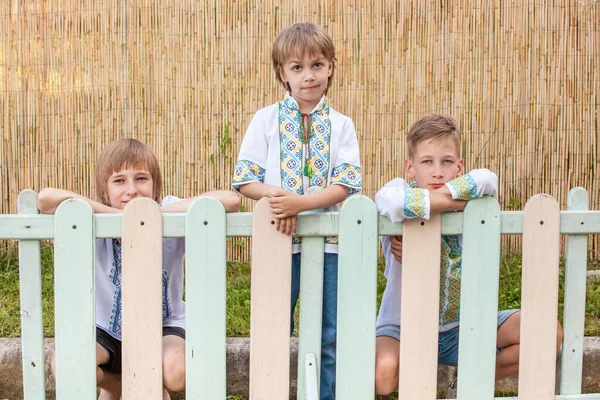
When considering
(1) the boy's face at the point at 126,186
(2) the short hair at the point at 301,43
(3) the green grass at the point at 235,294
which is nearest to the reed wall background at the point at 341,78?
(3) the green grass at the point at 235,294

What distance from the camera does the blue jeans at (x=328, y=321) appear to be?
291 centimetres

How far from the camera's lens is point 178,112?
515cm

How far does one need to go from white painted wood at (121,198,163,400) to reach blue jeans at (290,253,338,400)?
0.65 m

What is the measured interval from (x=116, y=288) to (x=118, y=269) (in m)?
0.07

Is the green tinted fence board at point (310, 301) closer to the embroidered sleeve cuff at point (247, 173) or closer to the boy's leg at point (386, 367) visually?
the boy's leg at point (386, 367)

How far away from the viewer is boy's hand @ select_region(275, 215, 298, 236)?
98.0 inches

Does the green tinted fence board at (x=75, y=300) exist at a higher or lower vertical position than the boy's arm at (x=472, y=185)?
lower

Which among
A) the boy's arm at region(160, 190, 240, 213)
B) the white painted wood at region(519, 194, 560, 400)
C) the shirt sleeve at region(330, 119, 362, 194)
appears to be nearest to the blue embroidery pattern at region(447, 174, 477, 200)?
the white painted wood at region(519, 194, 560, 400)

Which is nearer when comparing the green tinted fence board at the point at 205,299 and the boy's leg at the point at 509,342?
the green tinted fence board at the point at 205,299

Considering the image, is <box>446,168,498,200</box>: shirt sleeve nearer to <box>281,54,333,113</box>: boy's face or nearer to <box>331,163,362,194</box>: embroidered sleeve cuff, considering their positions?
<box>331,163,362,194</box>: embroidered sleeve cuff

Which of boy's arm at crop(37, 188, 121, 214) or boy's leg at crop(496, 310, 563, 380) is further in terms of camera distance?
boy's leg at crop(496, 310, 563, 380)

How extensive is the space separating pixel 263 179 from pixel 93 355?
3.05 ft

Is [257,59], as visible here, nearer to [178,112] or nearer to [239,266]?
[178,112]

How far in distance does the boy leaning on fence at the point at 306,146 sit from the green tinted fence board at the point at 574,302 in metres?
0.83
